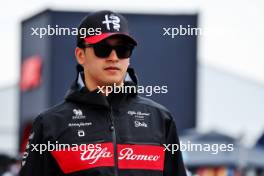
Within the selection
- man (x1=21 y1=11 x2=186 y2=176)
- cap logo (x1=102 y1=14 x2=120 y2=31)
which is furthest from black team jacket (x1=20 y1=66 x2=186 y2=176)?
cap logo (x1=102 y1=14 x2=120 y2=31)

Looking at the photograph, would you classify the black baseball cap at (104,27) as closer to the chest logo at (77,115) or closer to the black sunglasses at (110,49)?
the black sunglasses at (110,49)

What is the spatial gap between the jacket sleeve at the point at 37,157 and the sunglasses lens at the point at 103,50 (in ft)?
1.25

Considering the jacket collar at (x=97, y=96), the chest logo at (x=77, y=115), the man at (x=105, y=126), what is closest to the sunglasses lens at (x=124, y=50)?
the man at (x=105, y=126)

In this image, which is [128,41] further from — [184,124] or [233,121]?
[233,121]

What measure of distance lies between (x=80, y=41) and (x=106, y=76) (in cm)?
26

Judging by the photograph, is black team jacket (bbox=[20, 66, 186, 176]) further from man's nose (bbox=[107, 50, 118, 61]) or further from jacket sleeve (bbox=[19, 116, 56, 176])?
man's nose (bbox=[107, 50, 118, 61])

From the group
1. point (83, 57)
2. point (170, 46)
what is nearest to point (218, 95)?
point (170, 46)

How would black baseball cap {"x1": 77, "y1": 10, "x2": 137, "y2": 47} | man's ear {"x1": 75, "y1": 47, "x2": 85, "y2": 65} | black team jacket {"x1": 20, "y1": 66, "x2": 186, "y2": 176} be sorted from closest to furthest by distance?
1. black team jacket {"x1": 20, "y1": 66, "x2": 186, "y2": 176}
2. black baseball cap {"x1": 77, "y1": 10, "x2": 137, "y2": 47}
3. man's ear {"x1": 75, "y1": 47, "x2": 85, "y2": 65}

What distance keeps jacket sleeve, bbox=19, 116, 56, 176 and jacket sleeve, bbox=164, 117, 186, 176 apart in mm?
511

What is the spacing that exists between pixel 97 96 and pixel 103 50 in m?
0.21

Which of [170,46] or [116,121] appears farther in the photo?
[170,46]

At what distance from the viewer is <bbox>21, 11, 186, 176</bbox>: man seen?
184 inches

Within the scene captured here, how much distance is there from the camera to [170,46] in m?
25.0

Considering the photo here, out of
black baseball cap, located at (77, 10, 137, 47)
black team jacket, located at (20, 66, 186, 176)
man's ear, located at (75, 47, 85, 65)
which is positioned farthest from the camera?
man's ear, located at (75, 47, 85, 65)
